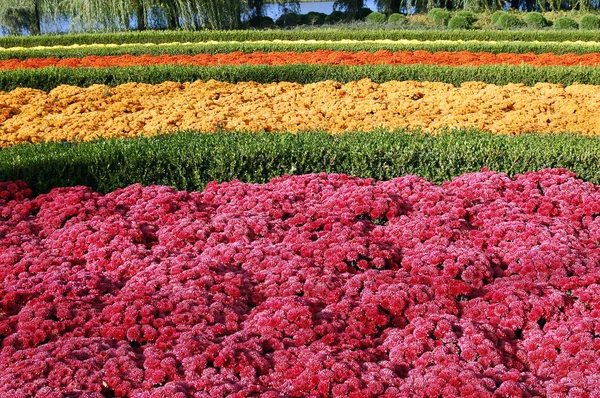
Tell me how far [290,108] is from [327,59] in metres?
4.59

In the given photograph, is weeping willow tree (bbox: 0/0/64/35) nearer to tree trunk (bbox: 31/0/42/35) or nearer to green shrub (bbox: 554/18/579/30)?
tree trunk (bbox: 31/0/42/35)

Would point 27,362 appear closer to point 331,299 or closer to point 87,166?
point 331,299

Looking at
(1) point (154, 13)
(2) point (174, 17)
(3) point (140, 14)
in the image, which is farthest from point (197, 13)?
(3) point (140, 14)

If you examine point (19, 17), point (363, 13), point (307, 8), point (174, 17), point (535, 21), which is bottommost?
point (535, 21)

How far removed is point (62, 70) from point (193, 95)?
2.94 m

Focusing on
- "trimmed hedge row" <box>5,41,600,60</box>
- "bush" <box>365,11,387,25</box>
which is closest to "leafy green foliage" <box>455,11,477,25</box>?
"bush" <box>365,11,387,25</box>

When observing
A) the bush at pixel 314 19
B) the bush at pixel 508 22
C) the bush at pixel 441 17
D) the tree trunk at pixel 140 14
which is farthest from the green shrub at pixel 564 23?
the tree trunk at pixel 140 14

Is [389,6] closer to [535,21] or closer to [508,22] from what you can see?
[508,22]

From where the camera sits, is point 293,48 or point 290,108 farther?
point 293,48

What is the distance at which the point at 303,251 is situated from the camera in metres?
4.75

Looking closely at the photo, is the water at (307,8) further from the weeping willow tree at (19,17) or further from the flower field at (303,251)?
the flower field at (303,251)

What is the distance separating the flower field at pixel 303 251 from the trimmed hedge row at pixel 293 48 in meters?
6.27

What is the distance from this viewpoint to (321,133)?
288 inches

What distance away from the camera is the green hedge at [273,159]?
640 cm
